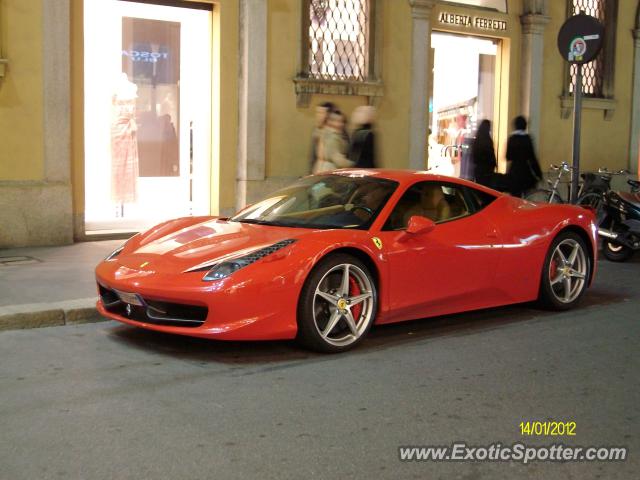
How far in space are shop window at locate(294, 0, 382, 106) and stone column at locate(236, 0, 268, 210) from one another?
66cm

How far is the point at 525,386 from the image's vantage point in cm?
536

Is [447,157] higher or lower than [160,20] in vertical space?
lower

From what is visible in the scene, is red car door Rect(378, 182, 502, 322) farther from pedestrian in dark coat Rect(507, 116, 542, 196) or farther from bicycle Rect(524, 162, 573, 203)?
bicycle Rect(524, 162, 573, 203)

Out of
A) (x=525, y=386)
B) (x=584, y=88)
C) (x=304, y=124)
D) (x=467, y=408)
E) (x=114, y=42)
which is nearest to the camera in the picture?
(x=467, y=408)

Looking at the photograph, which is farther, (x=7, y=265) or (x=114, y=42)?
(x=114, y=42)

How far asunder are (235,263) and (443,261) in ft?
5.75

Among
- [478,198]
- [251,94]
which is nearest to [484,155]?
[251,94]

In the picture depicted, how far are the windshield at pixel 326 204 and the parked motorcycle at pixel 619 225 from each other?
517 centimetres

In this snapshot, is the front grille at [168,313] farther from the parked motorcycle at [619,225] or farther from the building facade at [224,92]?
the parked motorcycle at [619,225]

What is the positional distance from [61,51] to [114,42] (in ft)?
3.99

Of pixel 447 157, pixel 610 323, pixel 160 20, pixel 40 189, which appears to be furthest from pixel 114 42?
pixel 610 323

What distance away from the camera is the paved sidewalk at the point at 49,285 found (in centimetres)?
689

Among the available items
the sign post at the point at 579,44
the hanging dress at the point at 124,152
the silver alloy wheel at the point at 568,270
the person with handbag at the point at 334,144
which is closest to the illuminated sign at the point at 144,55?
the hanging dress at the point at 124,152

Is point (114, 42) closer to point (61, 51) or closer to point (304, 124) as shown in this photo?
point (61, 51)
